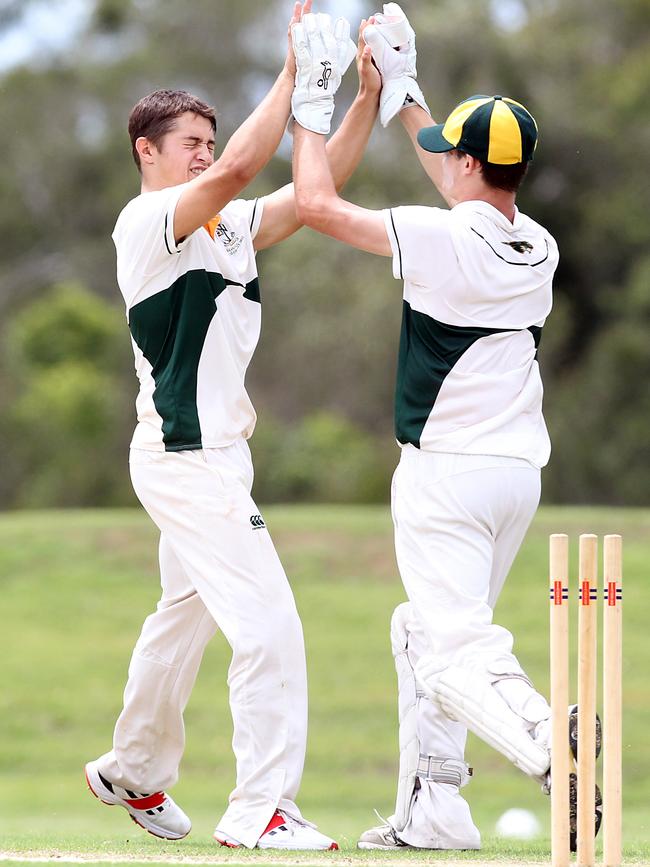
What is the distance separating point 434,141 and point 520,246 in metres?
0.44

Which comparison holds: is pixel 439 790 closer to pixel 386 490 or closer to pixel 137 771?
pixel 137 771

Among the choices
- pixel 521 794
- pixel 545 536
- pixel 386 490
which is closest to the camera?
pixel 521 794

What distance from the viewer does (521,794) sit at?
1112 centimetres

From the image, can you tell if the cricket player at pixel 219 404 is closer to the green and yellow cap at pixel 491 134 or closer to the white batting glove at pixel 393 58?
the white batting glove at pixel 393 58

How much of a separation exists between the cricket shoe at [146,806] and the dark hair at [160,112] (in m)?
2.27

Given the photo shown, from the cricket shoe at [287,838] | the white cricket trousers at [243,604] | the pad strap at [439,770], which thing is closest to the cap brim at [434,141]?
the white cricket trousers at [243,604]

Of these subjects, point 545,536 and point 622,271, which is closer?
point 545,536

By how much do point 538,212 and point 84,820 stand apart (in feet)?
73.7

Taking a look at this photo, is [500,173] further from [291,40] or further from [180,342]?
[180,342]

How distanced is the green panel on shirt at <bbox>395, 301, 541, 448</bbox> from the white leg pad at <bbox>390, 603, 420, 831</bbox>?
2.06ft

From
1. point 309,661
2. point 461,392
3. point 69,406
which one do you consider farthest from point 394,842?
point 69,406

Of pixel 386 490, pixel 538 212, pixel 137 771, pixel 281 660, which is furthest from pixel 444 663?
pixel 538 212

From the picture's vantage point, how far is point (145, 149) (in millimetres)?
5203

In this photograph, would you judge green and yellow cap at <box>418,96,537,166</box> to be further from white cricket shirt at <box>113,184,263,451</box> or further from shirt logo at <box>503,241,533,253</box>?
white cricket shirt at <box>113,184,263,451</box>
